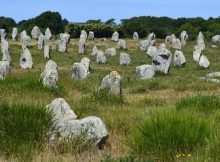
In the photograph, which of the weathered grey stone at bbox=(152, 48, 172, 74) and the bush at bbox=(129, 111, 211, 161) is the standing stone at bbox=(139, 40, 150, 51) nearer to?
the weathered grey stone at bbox=(152, 48, 172, 74)

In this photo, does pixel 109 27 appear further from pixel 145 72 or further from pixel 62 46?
pixel 145 72

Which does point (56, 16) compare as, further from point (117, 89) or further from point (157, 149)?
point (157, 149)

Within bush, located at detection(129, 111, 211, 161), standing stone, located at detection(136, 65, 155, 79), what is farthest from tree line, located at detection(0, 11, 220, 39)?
bush, located at detection(129, 111, 211, 161)

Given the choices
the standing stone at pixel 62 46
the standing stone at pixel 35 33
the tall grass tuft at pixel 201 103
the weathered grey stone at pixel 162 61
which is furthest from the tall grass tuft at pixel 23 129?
the standing stone at pixel 35 33

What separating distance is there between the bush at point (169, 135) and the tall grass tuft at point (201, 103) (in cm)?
351

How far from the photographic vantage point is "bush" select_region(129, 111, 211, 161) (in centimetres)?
832

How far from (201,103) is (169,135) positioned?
4.56 m

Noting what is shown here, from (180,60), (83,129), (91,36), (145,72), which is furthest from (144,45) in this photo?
(83,129)

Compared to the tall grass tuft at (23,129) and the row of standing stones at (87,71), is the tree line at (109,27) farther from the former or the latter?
the tall grass tuft at (23,129)

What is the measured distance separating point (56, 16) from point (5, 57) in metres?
39.2

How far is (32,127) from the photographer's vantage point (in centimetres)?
900

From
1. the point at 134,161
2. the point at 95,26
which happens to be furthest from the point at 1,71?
the point at 95,26

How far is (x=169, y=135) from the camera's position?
27.7 ft

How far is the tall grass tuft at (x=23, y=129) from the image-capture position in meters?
8.48
